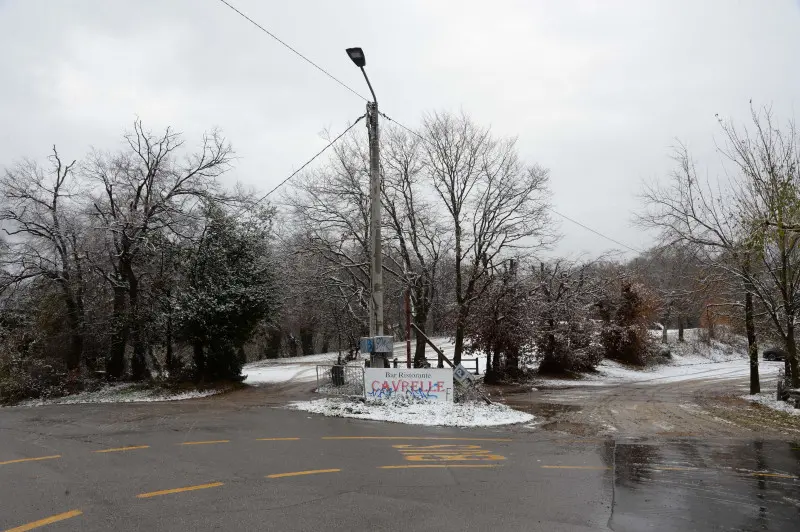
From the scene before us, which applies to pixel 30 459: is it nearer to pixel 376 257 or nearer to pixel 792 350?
pixel 376 257

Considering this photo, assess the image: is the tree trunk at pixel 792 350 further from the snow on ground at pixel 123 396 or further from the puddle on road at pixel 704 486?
the snow on ground at pixel 123 396

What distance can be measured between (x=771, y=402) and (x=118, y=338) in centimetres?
2494

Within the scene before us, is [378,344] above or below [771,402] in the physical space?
above

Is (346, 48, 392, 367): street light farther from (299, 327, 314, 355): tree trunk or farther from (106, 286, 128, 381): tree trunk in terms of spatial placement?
(299, 327, 314, 355): tree trunk

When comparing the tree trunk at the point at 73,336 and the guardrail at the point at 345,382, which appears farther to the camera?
the tree trunk at the point at 73,336

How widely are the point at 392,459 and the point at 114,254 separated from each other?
A: 1840cm

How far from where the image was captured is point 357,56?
532 inches

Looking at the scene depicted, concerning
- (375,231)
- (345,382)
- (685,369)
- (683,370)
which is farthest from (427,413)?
(685,369)

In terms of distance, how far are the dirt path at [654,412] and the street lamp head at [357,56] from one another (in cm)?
999

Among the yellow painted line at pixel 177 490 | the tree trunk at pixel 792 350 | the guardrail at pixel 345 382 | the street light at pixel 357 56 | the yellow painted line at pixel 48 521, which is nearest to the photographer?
the yellow painted line at pixel 48 521

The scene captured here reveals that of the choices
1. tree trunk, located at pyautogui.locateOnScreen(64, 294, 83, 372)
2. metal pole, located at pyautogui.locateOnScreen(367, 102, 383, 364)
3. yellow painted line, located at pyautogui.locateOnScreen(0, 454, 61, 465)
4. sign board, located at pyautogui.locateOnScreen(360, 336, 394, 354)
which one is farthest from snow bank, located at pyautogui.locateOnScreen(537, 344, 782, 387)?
yellow painted line, located at pyautogui.locateOnScreen(0, 454, 61, 465)

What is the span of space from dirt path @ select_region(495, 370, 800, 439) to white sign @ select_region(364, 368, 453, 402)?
283 centimetres

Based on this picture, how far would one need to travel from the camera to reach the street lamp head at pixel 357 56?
13.4 metres

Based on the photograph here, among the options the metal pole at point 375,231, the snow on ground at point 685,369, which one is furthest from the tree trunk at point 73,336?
the snow on ground at point 685,369
